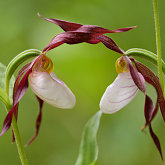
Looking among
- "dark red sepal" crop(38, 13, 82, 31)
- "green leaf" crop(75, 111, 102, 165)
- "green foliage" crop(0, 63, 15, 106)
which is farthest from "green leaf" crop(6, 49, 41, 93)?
"green leaf" crop(75, 111, 102, 165)

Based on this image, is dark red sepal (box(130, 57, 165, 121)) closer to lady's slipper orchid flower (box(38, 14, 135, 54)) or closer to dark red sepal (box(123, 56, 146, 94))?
dark red sepal (box(123, 56, 146, 94))

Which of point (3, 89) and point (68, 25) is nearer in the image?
point (68, 25)

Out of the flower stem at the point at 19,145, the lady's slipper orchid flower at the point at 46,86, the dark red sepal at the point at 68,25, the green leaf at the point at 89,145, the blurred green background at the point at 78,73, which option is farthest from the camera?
the blurred green background at the point at 78,73

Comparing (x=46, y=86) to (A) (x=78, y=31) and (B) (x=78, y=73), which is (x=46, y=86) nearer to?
(A) (x=78, y=31)

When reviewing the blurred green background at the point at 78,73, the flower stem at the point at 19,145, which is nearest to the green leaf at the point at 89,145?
the flower stem at the point at 19,145

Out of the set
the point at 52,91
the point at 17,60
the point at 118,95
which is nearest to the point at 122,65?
the point at 118,95

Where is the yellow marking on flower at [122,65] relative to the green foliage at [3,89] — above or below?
above

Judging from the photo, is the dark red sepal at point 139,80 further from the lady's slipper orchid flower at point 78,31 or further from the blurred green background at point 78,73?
the blurred green background at point 78,73
